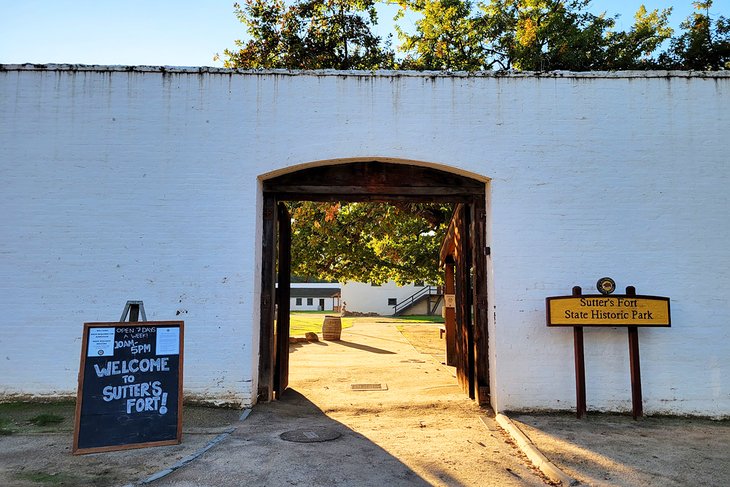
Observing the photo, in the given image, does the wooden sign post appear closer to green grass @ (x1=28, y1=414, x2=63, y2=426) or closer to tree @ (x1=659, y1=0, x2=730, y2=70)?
green grass @ (x1=28, y1=414, x2=63, y2=426)

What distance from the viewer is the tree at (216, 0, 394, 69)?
54.9 feet

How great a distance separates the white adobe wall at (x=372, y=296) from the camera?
51.9 m

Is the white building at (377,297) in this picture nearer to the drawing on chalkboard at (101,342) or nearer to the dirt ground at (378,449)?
the dirt ground at (378,449)

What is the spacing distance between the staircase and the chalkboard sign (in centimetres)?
4332

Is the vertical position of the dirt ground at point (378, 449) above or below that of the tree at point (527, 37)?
below

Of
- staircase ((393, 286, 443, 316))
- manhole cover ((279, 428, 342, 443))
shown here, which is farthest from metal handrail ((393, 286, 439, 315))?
manhole cover ((279, 428, 342, 443))

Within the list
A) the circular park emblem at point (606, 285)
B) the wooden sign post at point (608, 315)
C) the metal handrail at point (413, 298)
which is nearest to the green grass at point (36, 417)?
the wooden sign post at point (608, 315)

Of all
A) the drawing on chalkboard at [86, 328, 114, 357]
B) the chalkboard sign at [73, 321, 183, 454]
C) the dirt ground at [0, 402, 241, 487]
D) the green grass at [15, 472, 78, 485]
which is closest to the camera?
the green grass at [15, 472, 78, 485]

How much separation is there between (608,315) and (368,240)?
37.9ft

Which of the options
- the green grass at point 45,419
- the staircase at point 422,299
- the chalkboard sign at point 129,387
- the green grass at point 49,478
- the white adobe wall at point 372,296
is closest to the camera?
the green grass at point 49,478

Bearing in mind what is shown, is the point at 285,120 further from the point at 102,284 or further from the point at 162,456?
the point at 162,456

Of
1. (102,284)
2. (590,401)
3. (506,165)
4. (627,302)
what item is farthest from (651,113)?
(102,284)

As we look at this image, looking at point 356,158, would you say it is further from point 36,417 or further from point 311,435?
point 36,417

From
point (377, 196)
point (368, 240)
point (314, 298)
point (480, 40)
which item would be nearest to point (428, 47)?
point (480, 40)
